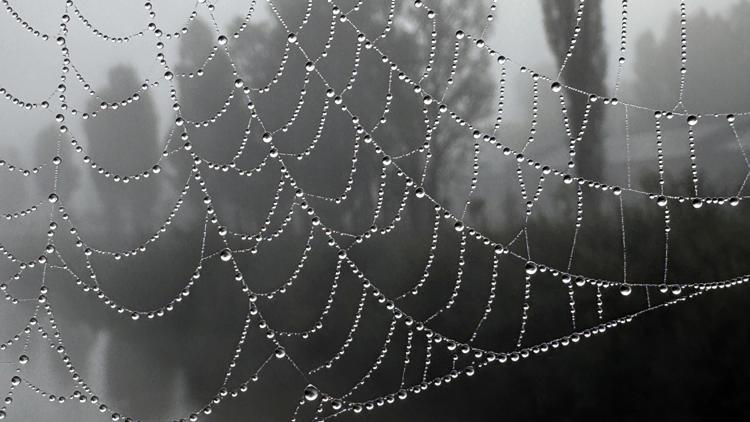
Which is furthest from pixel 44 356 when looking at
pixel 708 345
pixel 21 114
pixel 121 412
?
pixel 708 345

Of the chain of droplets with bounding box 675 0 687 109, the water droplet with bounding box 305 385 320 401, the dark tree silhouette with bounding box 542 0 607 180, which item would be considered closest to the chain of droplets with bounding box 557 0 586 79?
the dark tree silhouette with bounding box 542 0 607 180

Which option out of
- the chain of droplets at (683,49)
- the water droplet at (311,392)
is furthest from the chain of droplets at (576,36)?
the water droplet at (311,392)

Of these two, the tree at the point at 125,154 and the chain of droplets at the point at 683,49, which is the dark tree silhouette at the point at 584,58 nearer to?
the chain of droplets at the point at 683,49

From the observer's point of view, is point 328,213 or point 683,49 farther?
point 328,213

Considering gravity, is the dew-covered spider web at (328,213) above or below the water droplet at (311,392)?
above

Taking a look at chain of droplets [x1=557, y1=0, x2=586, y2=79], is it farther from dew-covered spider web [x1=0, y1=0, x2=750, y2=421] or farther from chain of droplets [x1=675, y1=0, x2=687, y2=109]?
chain of droplets [x1=675, y1=0, x2=687, y2=109]

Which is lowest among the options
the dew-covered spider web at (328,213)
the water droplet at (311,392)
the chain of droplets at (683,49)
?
the water droplet at (311,392)

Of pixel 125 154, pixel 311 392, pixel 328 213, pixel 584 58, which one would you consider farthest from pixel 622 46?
pixel 125 154

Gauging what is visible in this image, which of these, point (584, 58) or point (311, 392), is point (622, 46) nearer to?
point (584, 58)
